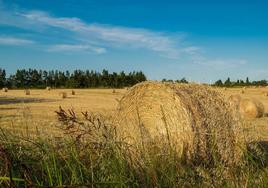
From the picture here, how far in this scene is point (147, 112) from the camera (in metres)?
9.73

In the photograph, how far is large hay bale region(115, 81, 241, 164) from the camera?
8020mm

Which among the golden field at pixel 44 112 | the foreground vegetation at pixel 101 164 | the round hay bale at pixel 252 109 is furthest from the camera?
the round hay bale at pixel 252 109

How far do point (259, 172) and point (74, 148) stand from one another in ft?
5.36

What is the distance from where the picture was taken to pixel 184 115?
863cm

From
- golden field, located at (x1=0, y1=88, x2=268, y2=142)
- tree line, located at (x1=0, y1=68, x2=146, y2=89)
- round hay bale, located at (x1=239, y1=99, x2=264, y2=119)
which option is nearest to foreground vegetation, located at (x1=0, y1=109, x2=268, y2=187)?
golden field, located at (x1=0, y1=88, x2=268, y2=142)

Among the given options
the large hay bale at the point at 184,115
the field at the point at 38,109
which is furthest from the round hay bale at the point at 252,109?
the large hay bale at the point at 184,115

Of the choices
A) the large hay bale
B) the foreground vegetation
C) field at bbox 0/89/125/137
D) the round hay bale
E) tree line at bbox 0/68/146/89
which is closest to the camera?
the foreground vegetation

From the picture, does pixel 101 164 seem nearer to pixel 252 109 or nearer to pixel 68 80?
pixel 252 109

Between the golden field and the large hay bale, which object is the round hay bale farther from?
the large hay bale

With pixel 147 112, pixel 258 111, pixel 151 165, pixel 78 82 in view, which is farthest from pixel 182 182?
pixel 78 82

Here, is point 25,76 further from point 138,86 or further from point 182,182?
point 182,182

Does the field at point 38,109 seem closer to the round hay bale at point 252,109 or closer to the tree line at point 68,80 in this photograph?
the round hay bale at point 252,109

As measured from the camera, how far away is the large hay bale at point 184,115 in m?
8.02

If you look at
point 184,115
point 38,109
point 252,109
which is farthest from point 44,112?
point 184,115
